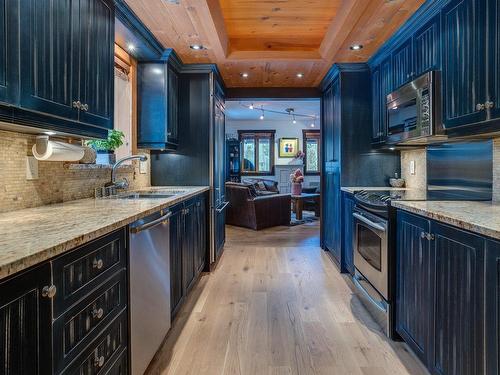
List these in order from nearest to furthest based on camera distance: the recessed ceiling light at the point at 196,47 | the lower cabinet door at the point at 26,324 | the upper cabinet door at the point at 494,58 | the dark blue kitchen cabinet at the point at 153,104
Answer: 1. the lower cabinet door at the point at 26,324
2. the upper cabinet door at the point at 494,58
3. the recessed ceiling light at the point at 196,47
4. the dark blue kitchen cabinet at the point at 153,104

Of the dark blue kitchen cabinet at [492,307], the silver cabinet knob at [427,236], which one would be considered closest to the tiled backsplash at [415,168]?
the silver cabinet knob at [427,236]

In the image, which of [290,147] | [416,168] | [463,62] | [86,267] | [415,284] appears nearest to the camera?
[86,267]

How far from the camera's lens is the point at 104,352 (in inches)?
50.4

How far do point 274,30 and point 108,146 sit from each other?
1917 millimetres

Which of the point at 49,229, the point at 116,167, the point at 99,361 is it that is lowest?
the point at 99,361

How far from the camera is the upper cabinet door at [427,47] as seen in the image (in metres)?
2.24

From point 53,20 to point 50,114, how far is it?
0.43m

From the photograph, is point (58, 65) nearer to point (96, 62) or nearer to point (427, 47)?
point (96, 62)

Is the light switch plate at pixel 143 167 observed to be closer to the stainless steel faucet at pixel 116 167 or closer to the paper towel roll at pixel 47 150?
the stainless steel faucet at pixel 116 167

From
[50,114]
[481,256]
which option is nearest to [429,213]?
[481,256]

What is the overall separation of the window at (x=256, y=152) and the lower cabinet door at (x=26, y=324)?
9.13 meters

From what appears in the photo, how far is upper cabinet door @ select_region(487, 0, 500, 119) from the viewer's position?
5.52ft

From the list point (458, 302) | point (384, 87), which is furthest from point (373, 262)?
point (384, 87)

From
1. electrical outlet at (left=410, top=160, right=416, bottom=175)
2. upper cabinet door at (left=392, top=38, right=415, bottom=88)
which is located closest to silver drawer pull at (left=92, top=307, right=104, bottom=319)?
upper cabinet door at (left=392, top=38, right=415, bottom=88)
